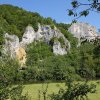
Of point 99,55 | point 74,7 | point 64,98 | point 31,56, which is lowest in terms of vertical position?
point 64,98

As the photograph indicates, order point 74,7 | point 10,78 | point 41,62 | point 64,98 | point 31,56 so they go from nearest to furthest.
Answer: point 74,7
point 64,98
point 10,78
point 41,62
point 31,56

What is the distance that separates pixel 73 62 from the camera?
190 metres

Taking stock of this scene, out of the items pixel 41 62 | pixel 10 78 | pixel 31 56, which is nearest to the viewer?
pixel 10 78

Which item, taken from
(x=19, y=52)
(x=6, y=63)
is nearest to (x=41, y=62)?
(x=19, y=52)

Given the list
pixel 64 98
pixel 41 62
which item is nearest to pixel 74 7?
pixel 64 98

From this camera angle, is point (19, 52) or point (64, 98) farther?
point (19, 52)

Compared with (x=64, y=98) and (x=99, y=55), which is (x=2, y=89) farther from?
(x=99, y=55)

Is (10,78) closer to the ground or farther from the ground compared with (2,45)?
closer to the ground

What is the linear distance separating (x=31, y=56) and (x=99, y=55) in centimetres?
18888

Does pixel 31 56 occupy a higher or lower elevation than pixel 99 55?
higher

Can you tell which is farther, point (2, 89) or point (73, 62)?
point (73, 62)

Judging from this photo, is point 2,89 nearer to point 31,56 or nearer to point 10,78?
point 10,78

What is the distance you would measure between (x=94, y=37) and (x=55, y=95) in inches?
109

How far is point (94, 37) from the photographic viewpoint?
24.1 feet
